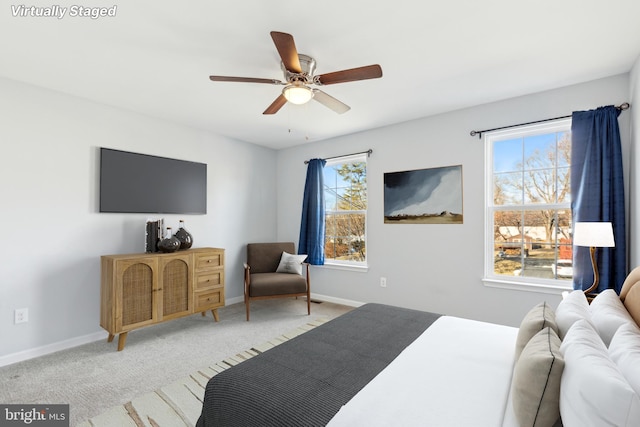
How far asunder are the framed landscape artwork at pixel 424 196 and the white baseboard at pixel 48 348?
3.57 metres

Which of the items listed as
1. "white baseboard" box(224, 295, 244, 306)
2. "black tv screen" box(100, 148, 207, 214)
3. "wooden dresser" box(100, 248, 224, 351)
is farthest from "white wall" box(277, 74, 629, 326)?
"black tv screen" box(100, 148, 207, 214)

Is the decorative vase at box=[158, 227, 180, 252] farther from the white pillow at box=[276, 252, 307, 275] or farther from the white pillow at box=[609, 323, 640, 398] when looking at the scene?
the white pillow at box=[609, 323, 640, 398]

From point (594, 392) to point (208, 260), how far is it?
3.47 metres

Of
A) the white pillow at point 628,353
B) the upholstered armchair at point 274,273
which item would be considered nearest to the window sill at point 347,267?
the upholstered armchair at point 274,273

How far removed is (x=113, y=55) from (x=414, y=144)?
3160mm

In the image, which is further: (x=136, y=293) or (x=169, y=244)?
(x=169, y=244)

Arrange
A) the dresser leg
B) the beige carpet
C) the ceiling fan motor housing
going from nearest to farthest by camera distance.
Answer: the beige carpet → the ceiling fan motor housing → the dresser leg

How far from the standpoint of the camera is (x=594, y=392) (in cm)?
80

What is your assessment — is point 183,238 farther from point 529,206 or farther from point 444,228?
point 529,206

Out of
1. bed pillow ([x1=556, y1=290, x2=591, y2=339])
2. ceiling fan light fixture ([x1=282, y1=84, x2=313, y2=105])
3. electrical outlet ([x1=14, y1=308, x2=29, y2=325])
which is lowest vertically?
electrical outlet ([x1=14, y1=308, x2=29, y2=325])

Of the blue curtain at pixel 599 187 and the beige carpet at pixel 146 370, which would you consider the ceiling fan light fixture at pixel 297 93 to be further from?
the blue curtain at pixel 599 187

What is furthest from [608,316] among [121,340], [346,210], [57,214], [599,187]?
[57,214]

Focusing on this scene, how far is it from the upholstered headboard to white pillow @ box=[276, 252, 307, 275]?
326cm

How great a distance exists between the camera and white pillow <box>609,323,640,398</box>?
2.82 ft
